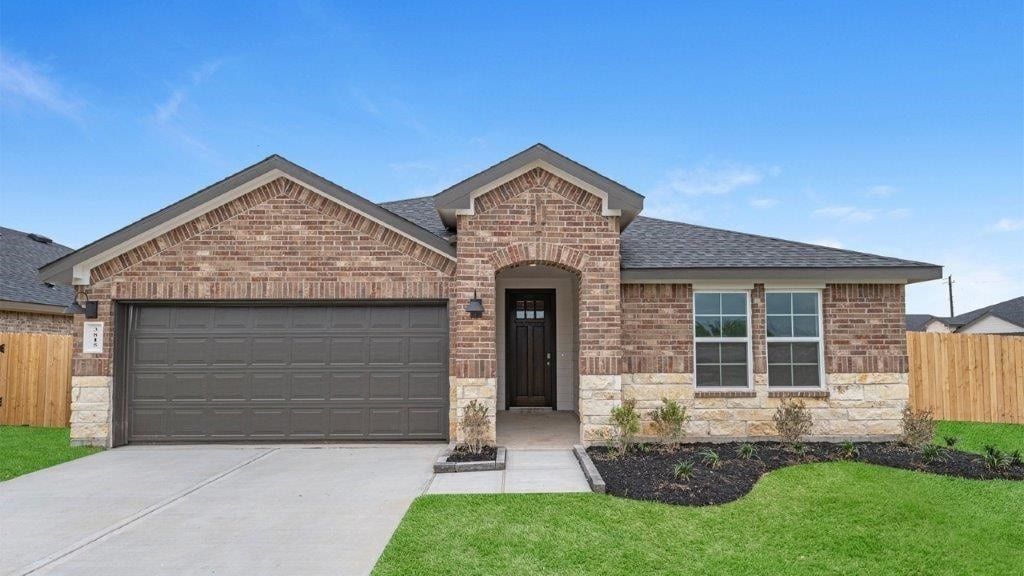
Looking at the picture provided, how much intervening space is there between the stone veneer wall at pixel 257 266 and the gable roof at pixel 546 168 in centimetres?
104

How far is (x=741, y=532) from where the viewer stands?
478cm

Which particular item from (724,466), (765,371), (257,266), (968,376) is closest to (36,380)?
(257,266)

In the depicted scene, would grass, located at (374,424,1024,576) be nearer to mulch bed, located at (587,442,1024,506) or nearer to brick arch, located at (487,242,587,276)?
mulch bed, located at (587,442,1024,506)

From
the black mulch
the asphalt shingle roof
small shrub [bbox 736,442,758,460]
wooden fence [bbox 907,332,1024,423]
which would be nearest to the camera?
the black mulch

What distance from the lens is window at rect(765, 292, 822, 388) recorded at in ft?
28.5

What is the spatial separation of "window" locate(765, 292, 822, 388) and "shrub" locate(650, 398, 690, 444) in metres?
1.88

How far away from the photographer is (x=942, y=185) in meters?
15.2

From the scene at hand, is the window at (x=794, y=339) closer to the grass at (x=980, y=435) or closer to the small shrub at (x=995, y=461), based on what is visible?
the small shrub at (x=995, y=461)

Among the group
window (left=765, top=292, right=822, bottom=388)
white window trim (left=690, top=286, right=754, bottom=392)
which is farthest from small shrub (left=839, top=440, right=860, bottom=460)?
white window trim (left=690, top=286, right=754, bottom=392)

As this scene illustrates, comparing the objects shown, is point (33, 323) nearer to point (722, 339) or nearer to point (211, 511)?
point (211, 511)

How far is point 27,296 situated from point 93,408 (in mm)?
7709

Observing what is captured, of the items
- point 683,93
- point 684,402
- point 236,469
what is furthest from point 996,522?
point 683,93

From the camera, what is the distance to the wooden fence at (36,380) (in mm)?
10742

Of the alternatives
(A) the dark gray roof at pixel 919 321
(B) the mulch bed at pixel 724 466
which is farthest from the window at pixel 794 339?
(A) the dark gray roof at pixel 919 321
